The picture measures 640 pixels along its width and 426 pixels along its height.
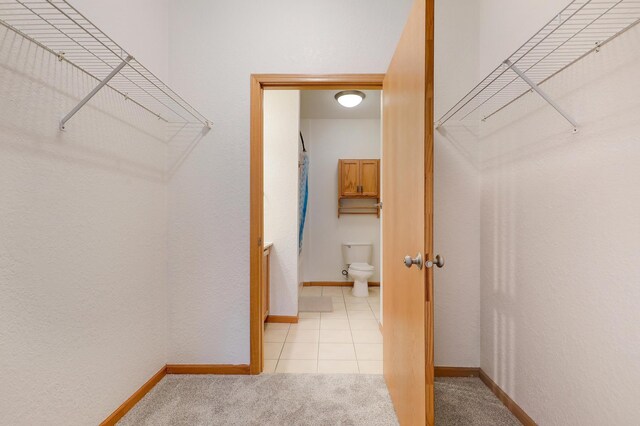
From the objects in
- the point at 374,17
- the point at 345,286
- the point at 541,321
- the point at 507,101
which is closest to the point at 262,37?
the point at 374,17

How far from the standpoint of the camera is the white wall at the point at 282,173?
2.96 metres

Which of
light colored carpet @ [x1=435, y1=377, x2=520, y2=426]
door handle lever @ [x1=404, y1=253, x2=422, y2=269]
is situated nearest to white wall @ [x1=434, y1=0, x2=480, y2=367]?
light colored carpet @ [x1=435, y1=377, x2=520, y2=426]

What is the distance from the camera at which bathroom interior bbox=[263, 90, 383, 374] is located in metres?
2.44

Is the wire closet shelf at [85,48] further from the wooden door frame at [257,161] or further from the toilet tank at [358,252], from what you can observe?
the toilet tank at [358,252]

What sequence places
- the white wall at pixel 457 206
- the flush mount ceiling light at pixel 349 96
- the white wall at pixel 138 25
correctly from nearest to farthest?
1. the white wall at pixel 138 25
2. the white wall at pixel 457 206
3. the flush mount ceiling light at pixel 349 96

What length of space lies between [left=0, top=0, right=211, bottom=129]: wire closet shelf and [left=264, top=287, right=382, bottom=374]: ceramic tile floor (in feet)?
5.80

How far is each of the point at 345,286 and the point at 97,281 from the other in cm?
353

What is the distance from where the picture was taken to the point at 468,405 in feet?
5.42

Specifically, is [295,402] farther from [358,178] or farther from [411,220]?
[358,178]

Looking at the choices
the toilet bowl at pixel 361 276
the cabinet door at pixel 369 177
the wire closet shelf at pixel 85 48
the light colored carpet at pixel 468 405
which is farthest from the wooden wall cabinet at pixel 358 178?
the light colored carpet at pixel 468 405

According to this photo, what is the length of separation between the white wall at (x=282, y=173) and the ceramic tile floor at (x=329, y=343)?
0.47 metres

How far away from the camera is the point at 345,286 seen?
452 cm

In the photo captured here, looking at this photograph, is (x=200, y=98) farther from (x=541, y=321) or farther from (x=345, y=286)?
(x=345, y=286)

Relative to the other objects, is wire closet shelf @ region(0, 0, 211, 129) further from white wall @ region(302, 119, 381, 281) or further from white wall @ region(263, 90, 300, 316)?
white wall @ region(302, 119, 381, 281)
